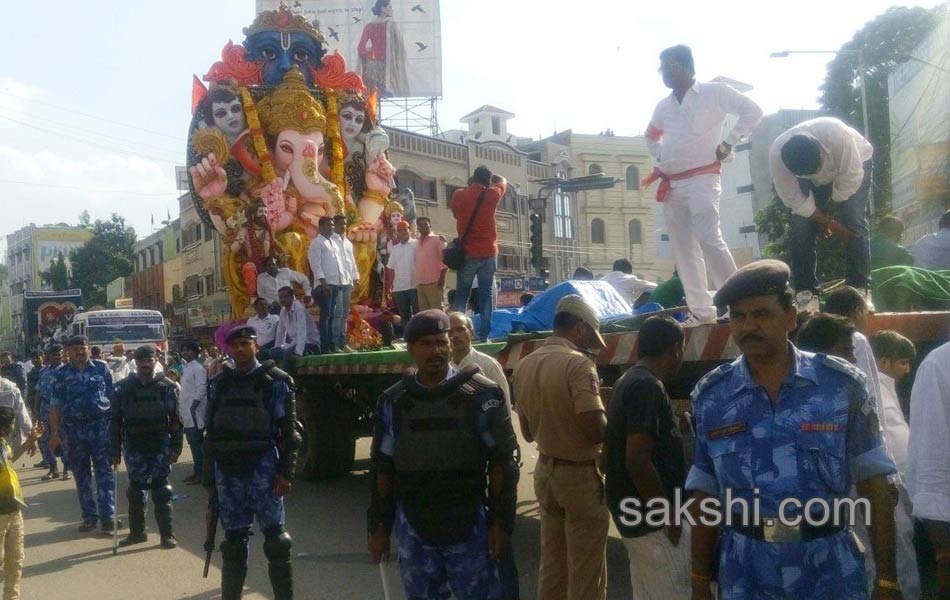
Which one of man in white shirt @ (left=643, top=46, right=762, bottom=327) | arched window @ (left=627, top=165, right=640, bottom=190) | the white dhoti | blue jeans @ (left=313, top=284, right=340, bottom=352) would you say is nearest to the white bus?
blue jeans @ (left=313, top=284, right=340, bottom=352)

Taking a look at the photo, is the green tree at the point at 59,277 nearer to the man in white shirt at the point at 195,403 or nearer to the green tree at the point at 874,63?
the green tree at the point at 874,63

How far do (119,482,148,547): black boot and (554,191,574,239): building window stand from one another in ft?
129

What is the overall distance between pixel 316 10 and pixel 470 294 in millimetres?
32378

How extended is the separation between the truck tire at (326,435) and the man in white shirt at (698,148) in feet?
19.1

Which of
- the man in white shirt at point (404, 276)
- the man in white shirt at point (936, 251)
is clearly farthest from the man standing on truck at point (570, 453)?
the man in white shirt at point (404, 276)

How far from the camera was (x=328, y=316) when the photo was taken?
11.9 m

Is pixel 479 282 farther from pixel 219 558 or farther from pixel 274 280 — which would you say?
pixel 274 280

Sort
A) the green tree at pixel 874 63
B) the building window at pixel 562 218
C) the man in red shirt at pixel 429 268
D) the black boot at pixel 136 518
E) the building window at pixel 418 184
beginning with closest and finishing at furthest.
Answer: the black boot at pixel 136 518, the man in red shirt at pixel 429 268, the green tree at pixel 874 63, the building window at pixel 418 184, the building window at pixel 562 218

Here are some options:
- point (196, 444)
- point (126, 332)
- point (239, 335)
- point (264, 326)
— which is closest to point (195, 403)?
point (196, 444)

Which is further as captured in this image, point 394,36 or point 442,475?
point 394,36

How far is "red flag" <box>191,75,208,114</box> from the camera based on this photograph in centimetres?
1532

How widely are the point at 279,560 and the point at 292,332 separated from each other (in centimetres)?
607

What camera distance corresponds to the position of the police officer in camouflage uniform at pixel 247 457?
247 inches

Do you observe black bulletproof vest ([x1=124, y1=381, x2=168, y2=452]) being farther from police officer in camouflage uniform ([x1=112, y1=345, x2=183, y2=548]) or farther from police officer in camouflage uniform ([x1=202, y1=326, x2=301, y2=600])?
police officer in camouflage uniform ([x1=202, y1=326, x2=301, y2=600])
